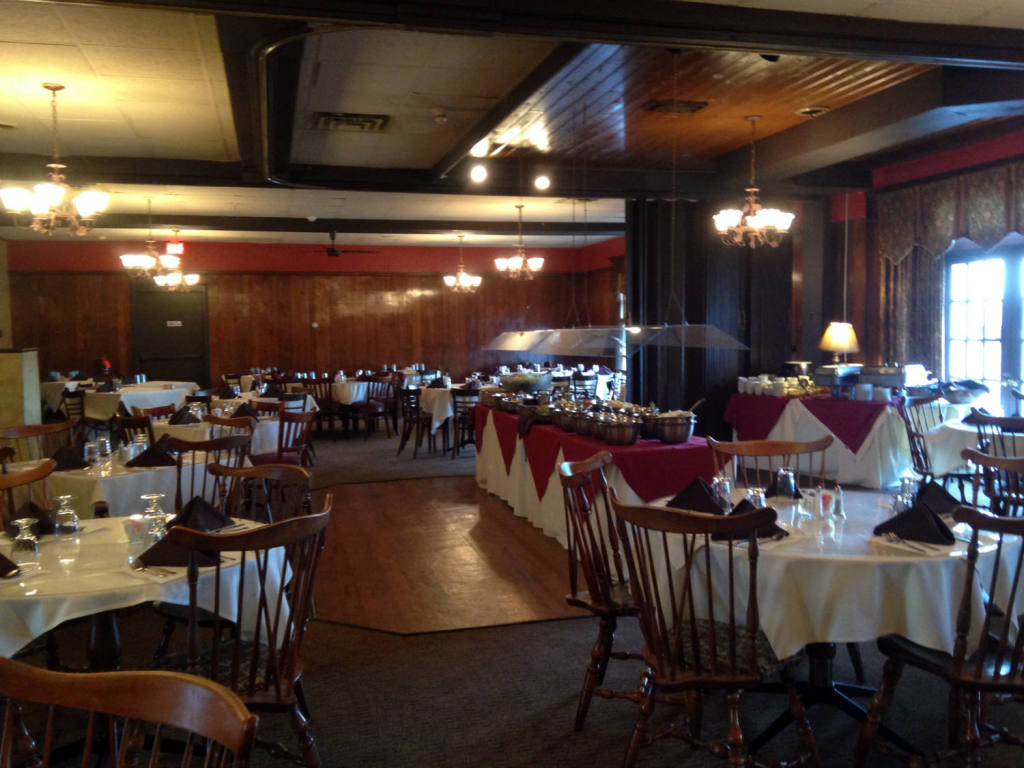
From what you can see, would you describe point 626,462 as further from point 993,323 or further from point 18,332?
point 18,332

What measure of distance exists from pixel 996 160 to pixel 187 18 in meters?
6.95

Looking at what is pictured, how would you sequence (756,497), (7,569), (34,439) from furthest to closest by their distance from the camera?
1. (34,439)
2. (756,497)
3. (7,569)

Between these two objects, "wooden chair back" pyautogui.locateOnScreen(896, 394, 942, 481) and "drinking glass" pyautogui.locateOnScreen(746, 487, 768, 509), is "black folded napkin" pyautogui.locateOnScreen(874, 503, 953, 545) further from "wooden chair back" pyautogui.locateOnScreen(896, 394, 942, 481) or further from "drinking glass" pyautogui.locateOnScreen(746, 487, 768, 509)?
"wooden chair back" pyautogui.locateOnScreen(896, 394, 942, 481)

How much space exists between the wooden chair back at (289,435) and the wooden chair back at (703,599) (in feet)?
13.4

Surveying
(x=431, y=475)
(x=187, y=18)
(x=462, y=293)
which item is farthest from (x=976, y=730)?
(x=462, y=293)

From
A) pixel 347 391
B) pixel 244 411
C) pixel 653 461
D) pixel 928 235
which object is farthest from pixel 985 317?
pixel 347 391

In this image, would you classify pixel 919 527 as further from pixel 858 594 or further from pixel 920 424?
pixel 920 424

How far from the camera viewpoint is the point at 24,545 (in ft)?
9.18

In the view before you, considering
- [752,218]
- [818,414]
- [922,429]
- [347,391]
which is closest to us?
[922,429]

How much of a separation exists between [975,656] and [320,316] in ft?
45.0

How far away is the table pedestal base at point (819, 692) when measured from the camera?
2.76 m

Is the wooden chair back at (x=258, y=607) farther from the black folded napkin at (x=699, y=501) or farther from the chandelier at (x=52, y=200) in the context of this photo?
the chandelier at (x=52, y=200)

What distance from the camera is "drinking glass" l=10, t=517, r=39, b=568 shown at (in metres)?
2.71

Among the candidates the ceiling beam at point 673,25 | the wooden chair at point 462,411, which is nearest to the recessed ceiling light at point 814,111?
the ceiling beam at point 673,25
